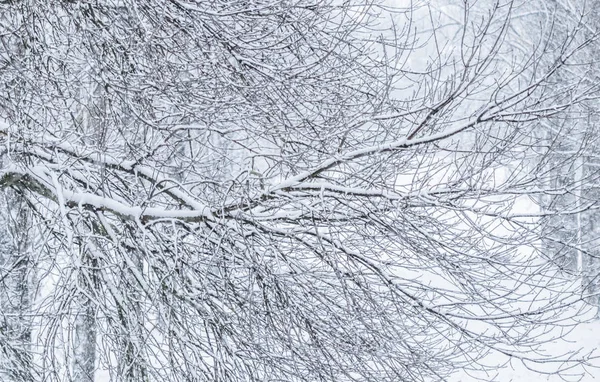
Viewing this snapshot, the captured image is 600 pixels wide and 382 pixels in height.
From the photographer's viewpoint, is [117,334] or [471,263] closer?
[471,263]

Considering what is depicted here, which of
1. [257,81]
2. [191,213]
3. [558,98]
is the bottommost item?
A: [191,213]

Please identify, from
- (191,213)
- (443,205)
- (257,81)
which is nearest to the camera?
(443,205)

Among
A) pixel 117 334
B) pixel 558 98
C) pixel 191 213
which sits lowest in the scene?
pixel 117 334

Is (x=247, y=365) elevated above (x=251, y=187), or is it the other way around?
(x=251, y=187)

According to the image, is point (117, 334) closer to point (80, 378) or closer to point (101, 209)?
point (101, 209)

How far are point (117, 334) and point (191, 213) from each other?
1.01 m

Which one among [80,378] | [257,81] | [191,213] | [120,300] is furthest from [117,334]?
[80,378]

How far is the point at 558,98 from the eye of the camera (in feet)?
12.2

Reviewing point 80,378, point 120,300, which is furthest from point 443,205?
point 80,378

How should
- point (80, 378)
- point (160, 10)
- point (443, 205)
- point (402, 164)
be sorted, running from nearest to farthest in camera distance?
point (443, 205), point (402, 164), point (160, 10), point (80, 378)

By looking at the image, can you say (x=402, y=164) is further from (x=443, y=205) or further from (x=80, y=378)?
(x=80, y=378)

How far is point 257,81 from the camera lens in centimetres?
517

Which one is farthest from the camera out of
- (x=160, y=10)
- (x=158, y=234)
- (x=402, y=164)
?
(x=160, y=10)

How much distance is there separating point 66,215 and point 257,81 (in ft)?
→ 5.57
